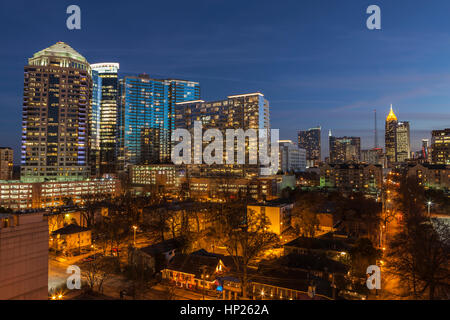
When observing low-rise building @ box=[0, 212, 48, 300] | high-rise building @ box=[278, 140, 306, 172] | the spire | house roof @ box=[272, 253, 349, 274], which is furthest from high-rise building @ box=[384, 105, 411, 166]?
low-rise building @ box=[0, 212, 48, 300]

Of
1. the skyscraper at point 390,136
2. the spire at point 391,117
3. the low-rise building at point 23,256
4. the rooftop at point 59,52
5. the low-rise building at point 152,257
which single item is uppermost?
the spire at point 391,117

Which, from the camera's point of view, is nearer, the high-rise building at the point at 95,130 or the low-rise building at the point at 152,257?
the low-rise building at the point at 152,257

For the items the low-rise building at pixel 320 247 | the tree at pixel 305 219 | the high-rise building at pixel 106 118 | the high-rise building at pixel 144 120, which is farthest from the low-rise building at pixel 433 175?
the high-rise building at pixel 106 118

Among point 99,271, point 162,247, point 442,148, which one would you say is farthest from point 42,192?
point 442,148

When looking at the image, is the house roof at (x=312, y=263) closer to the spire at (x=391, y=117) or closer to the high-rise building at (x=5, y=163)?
the high-rise building at (x=5, y=163)

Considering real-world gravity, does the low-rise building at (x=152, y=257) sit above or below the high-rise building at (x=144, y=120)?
below

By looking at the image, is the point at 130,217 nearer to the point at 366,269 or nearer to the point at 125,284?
the point at 125,284
